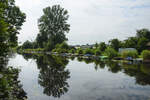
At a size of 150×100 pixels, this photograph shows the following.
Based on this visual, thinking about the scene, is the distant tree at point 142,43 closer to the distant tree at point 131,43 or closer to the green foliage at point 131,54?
the distant tree at point 131,43

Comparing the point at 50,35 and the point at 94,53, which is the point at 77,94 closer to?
the point at 94,53

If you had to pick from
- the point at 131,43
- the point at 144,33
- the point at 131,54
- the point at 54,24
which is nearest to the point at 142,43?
the point at 131,43

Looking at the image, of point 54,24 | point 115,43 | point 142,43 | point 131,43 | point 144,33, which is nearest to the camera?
point 142,43

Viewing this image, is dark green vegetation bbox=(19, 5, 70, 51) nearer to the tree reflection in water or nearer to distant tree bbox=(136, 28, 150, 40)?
distant tree bbox=(136, 28, 150, 40)

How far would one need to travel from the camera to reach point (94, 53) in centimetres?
5231

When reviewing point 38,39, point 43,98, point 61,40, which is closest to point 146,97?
point 43,98

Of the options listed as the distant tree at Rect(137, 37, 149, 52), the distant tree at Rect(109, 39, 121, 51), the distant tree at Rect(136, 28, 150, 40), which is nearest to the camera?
the distant tree at Rect(137, 37, 149, 52)

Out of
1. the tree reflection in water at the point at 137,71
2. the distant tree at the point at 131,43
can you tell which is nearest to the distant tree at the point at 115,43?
the distant tree at the point at 131,43

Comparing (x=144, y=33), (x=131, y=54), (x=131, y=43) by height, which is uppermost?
(x=144, y=33)

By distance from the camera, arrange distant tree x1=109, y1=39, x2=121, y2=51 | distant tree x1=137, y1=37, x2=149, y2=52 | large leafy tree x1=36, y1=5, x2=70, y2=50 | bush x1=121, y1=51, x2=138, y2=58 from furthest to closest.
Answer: large leafy tree x1=36, y1=5, x2=70, y2=50
distant tree x1=109, y1=39, x2=121, y2=51
distant tree x1=137, y1=37, x2=149, y2=52
bush x1=121, y1=51, x2=138, y2=58

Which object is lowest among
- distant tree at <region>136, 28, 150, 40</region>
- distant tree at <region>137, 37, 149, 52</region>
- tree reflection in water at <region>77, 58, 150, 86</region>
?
tree reflection in water at <region>77, 58, 150, 86</region>

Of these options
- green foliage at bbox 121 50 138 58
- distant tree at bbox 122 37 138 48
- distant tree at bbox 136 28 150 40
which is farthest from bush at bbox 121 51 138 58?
distant tree at bbox 136 28 150 40

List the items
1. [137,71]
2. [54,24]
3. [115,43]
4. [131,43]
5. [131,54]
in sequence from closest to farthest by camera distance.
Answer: [137,71] → [131,54] → [131,43] → [115,43] → [54,24]

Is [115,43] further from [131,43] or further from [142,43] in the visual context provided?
[142,43]
